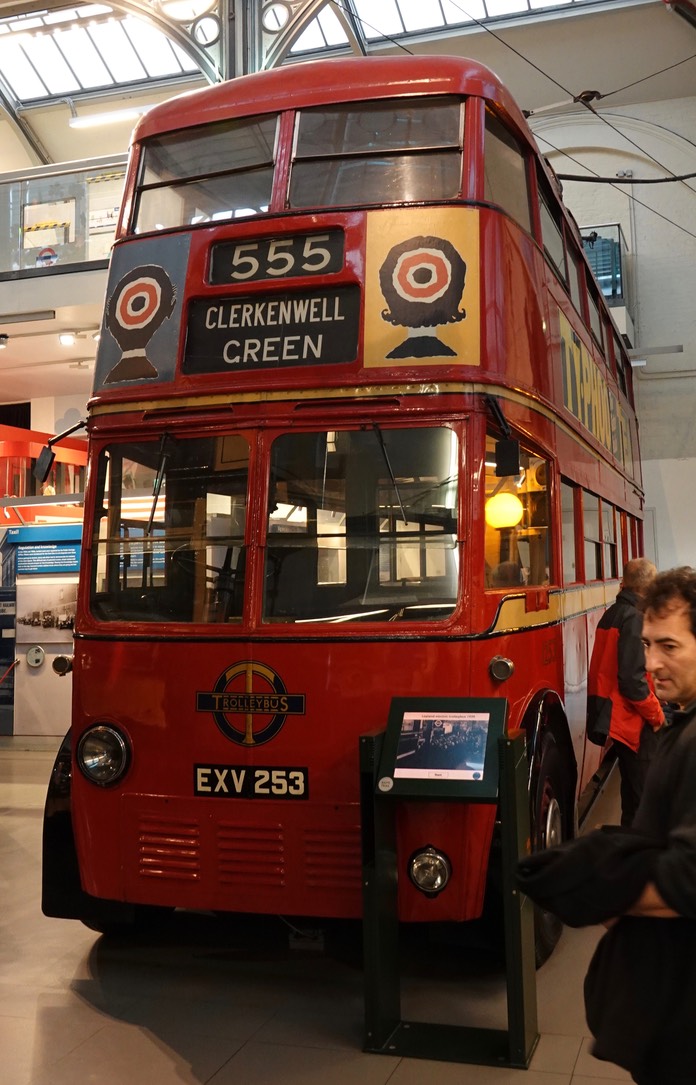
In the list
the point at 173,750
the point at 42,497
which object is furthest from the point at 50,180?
the point at 173,750

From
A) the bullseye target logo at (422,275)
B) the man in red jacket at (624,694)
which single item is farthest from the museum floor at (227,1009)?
the bullseye target logo at (422,275)

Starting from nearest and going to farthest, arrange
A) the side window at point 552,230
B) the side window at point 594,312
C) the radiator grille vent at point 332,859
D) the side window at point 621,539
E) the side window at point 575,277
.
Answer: the radiator grille vent at point 332,859 < the side window at point 552,230 < the side window at point 575,277 < the side window at point 594,312 < the side window at point 621,539

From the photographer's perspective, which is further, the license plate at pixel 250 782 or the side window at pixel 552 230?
the side window at pixel 552 230

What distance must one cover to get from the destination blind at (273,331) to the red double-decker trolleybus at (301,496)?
11mm

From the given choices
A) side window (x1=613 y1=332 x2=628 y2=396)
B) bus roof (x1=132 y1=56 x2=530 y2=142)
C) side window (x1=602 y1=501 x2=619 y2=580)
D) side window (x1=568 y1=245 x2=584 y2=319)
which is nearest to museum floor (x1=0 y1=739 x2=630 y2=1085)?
side window (x1=602 y1=501 x2=619 y2=580)

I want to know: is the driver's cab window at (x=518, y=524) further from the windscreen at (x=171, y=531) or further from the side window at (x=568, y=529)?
the windscreen at (x=171, y=531)

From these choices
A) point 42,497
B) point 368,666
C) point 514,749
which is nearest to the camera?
point 514,749

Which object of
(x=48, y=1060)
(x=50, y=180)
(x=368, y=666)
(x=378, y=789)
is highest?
(x=50, y=180)

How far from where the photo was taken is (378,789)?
4066 millimetres

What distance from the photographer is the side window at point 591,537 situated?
7233 millimetres

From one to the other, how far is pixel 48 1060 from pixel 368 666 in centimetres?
184

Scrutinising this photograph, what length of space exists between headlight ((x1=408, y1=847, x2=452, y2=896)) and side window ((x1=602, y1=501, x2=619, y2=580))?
4.52 m

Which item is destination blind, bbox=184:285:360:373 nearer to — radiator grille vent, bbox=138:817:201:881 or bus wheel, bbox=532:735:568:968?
radiator grille vent, bbox=138:817:201:881

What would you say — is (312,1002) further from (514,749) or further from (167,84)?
(167,84)
